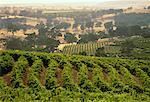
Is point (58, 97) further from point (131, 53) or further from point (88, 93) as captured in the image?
point (131, 53)

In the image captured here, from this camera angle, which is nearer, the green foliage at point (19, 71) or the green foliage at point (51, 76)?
the green foliage at point (19, 71)

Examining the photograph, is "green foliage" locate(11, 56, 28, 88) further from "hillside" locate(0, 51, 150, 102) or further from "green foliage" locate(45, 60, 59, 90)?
"green foliage" locate(45, 60, 59, 90)

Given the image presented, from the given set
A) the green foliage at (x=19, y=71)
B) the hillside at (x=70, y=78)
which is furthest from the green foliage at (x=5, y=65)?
the green foliage at (x=19, y=71)

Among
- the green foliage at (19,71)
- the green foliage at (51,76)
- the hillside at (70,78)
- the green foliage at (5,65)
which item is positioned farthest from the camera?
the green foliage at (5,65)

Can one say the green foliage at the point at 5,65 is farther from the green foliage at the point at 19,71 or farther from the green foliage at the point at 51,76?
the green foliage at the point at 51,76

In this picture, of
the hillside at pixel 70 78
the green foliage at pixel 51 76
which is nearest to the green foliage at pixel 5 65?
the hillside at pixel 70 78

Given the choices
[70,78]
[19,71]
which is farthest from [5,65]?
[70,78]

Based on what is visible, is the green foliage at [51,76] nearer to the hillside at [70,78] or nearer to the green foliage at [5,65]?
the hillside at [70,78]

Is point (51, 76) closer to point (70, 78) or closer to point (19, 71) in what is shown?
point (70, 78)

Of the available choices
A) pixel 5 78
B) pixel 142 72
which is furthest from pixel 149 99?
pixel 5 78

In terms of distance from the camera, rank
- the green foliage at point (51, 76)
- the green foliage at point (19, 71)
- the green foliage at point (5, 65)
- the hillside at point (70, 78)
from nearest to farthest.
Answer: the hillside at point (70, 78) → the green foliage at point (19, 71) → the green foliage at point (51, 76) → the green foliage at point (5, 65)
